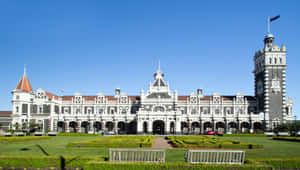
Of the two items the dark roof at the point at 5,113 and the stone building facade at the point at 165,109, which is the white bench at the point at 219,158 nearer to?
the stone building facade at the point at 165,109

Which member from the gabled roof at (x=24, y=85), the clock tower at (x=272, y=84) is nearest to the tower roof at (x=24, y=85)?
the gabled roof at (x=24, y=85)

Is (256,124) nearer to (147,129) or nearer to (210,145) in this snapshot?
(147,129)

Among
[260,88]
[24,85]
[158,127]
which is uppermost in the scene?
[24,85]

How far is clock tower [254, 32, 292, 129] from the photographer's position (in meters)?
63.2

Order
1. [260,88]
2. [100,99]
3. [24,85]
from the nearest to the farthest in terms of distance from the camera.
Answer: [260,88], [24,85], [100,99]

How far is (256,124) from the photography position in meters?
66.2

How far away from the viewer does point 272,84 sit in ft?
211

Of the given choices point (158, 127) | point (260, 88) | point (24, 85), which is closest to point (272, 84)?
point (260, 88)

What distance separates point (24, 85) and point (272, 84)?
65559 millimetres

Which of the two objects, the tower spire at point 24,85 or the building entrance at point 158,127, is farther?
the tower spire at point 24,85

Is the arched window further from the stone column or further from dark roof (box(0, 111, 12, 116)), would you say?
dark roof (box(0, 111, 12, 116))

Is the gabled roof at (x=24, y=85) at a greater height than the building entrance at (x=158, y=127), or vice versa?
the gabled roof at (x=24, y=85)

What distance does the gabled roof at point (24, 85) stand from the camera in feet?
224

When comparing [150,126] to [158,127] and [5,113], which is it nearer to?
[158,127]
